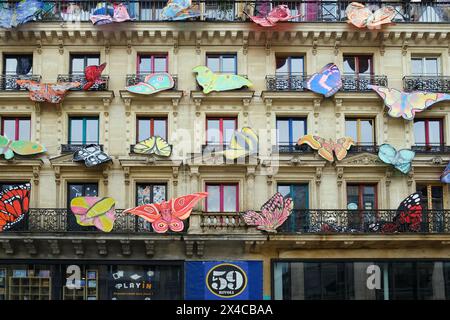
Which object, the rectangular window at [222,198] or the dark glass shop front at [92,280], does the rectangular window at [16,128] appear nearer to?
the dark glass shop front at [92,280]

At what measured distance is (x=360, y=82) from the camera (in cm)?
2920

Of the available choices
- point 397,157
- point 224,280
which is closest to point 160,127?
point 224,280

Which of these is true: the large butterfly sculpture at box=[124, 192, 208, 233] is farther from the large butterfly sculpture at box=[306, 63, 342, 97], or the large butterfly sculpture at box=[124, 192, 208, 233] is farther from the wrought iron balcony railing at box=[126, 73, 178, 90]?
the large butterfly sculpture at box=[306, 63, 342, 97]

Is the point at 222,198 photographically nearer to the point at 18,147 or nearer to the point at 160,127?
the point at 160,127

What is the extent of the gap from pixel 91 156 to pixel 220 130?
4.53 meters

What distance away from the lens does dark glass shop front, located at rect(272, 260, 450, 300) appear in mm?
27281

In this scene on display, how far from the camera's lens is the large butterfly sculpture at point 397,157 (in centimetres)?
2800

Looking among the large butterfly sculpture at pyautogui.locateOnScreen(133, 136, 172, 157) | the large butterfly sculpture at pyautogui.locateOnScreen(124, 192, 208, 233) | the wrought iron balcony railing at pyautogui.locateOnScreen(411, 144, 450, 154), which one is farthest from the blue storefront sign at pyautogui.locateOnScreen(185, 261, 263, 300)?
the wrought iron balcony railing at pyautogui.locateOnScreen(411, 144, 450, 154)

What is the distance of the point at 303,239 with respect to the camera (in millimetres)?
27031

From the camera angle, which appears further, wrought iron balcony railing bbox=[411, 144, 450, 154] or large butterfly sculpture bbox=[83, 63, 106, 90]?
wrought iron balcony railing bbox=[411, 144, 450, 154]

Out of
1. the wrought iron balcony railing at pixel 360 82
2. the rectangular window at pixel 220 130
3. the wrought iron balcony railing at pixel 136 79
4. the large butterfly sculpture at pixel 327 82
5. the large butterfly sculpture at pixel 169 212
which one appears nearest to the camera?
the large butterfly sculpture at pixel 169 212

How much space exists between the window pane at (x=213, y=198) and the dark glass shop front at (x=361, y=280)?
278cm

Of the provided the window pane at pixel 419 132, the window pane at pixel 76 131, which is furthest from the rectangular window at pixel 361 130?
the window pane at pixel 76 131

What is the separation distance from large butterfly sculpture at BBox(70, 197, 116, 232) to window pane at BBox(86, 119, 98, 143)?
263 centimetres
